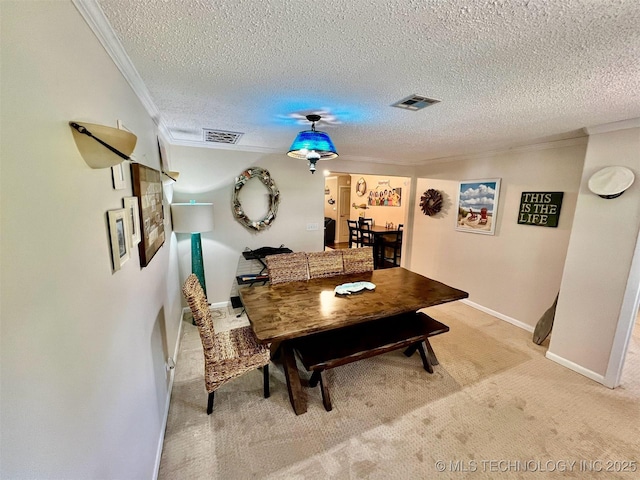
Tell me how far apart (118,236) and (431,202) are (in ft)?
14.0

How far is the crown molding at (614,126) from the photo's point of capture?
2.07 m

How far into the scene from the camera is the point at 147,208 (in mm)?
1681

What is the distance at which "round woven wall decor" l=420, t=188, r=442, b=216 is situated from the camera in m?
4.26

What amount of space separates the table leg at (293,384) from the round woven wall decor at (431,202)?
132 inches

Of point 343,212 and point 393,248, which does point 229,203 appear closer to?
point 393,248

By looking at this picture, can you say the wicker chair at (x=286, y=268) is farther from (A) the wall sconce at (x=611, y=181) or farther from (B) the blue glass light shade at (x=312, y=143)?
(A) the wall sconce at (x=611, y=181)

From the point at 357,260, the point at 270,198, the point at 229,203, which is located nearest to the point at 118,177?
the point at 357,260

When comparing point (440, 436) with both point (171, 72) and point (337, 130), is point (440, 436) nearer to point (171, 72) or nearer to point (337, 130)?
point (337, 130)

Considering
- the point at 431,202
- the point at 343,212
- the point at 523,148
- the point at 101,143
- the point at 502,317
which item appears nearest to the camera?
the point at 101,143

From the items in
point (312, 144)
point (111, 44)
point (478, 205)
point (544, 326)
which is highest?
point (111, 44)

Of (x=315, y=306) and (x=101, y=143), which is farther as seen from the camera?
(x=315, y=306)

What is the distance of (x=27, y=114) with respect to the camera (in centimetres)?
61

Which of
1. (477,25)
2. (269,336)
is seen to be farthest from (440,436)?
(477,25)

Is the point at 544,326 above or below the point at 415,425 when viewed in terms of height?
above
